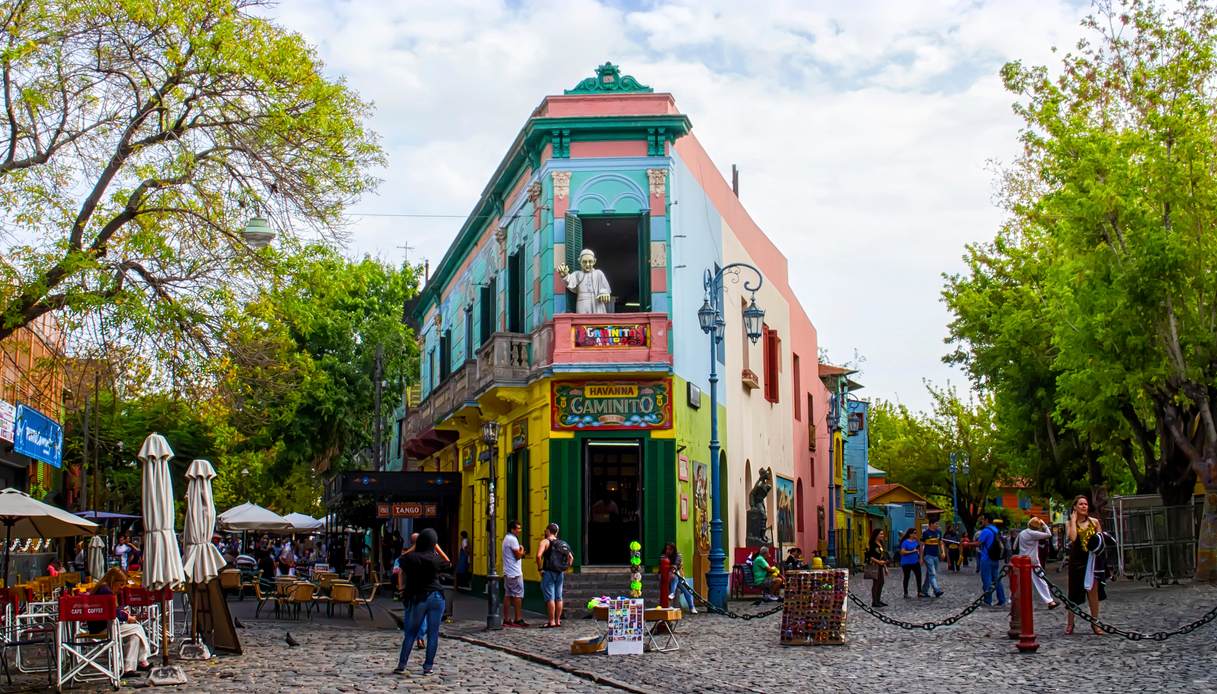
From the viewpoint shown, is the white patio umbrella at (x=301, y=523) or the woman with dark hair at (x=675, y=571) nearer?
the woman with dark hair at (x=675, y=571)

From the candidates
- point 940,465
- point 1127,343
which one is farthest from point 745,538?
point 940,465

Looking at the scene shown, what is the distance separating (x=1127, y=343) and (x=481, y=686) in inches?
723

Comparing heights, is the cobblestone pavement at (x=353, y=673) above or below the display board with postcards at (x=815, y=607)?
below

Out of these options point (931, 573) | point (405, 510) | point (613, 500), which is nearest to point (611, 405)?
point (613, 500)

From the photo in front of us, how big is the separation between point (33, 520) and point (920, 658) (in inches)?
450

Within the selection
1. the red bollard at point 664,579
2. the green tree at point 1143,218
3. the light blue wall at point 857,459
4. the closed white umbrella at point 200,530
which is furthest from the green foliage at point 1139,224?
the light blue wall at point 857,459

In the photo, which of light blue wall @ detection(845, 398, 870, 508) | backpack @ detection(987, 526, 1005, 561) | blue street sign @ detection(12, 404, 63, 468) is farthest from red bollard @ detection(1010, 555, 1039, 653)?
light blue wall @ detection(845, 398, 870, 508)

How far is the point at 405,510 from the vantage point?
27922mm

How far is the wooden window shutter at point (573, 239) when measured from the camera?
77.0 feet

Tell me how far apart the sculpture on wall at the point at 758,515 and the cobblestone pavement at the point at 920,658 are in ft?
31.0

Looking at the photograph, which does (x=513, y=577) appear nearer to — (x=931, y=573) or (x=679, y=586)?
(x=679, y=586)

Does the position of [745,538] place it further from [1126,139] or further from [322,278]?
[322,278]

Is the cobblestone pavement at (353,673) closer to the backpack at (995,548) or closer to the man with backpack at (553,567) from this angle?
the man with backpack at (553,567)

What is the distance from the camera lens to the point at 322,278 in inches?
671
